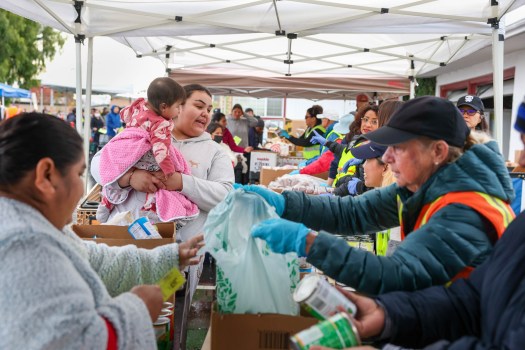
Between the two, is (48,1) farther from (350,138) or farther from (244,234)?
(244,234)

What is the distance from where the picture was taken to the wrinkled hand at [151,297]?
1549 millimetres

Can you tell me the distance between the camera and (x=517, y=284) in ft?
4.33

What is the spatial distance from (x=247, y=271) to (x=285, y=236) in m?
0.27

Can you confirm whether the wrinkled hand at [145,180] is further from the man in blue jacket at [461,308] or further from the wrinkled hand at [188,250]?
the man in blue jacket at [461,308]

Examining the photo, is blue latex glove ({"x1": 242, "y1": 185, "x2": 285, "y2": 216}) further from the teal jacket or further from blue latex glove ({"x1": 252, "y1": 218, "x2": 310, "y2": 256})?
the teal jacket

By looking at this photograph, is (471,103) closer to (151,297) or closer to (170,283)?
(170,283)

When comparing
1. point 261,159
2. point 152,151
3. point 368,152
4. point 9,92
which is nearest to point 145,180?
point 152,151

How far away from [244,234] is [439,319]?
28.5 inches

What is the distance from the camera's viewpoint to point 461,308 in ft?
5.09

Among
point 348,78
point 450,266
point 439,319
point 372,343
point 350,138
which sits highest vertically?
point 348,78

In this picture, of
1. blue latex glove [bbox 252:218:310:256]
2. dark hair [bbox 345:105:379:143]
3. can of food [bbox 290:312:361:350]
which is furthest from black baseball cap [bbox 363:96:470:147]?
dark hair [bbox 345:105:379:143]

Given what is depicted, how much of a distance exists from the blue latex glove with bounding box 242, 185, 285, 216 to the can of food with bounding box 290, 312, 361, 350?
851mm

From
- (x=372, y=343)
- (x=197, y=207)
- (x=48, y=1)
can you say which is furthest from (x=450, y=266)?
(x=48, y=1)

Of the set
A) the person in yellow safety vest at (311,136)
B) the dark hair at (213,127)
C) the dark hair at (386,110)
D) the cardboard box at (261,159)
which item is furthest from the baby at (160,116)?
the cardboard box at (261,159)
